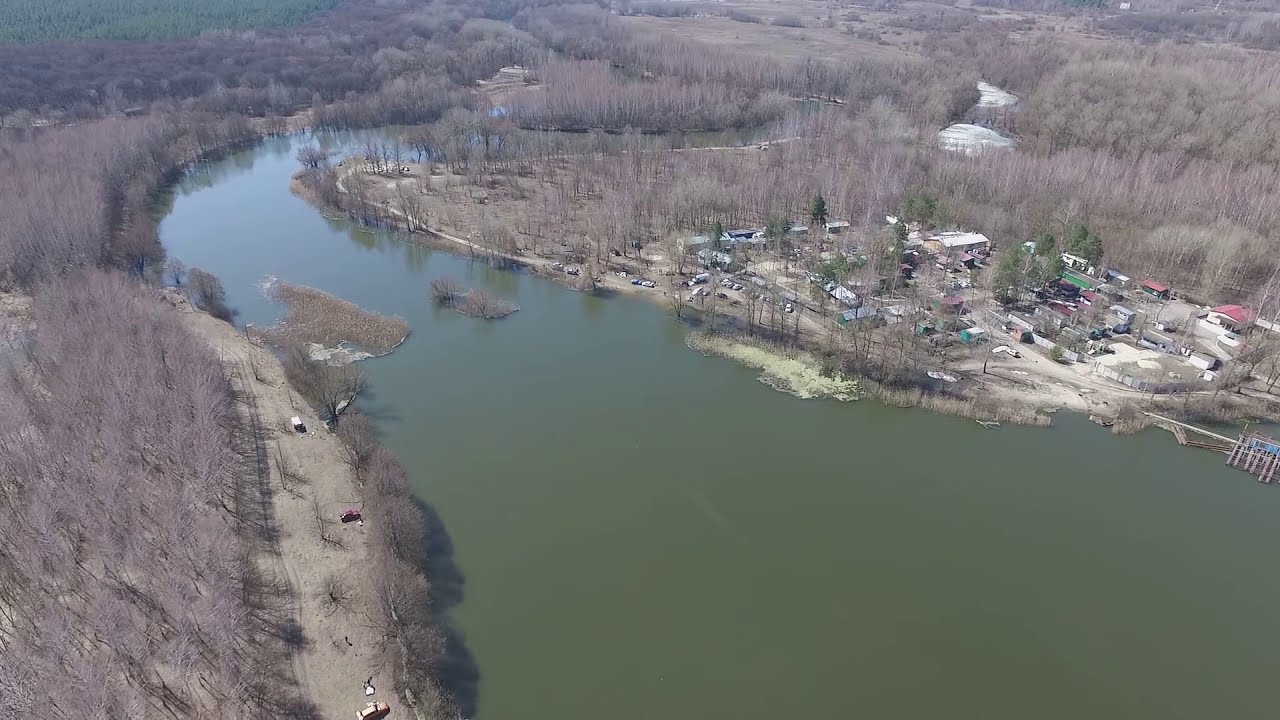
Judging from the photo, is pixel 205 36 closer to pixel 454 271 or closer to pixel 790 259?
pixel 454 271

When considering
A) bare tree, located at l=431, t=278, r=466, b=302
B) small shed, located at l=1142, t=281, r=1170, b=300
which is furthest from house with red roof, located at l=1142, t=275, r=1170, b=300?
bare tree, located at l=431, t=278, r=466, b=302

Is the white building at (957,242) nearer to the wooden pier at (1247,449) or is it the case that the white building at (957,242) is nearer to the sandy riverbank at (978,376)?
the sandy riverbank at (978,376)

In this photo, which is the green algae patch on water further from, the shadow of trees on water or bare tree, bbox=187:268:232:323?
bare tree, bbox=187:268:232:323

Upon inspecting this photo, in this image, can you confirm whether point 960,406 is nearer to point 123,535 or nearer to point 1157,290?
point 1157,290

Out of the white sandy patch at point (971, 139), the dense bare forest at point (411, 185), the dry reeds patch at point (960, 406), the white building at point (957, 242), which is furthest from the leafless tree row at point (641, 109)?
the dry reeds patch at point (960, 406)

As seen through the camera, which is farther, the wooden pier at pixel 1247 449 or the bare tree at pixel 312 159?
the bare tree at pixel 312 159
